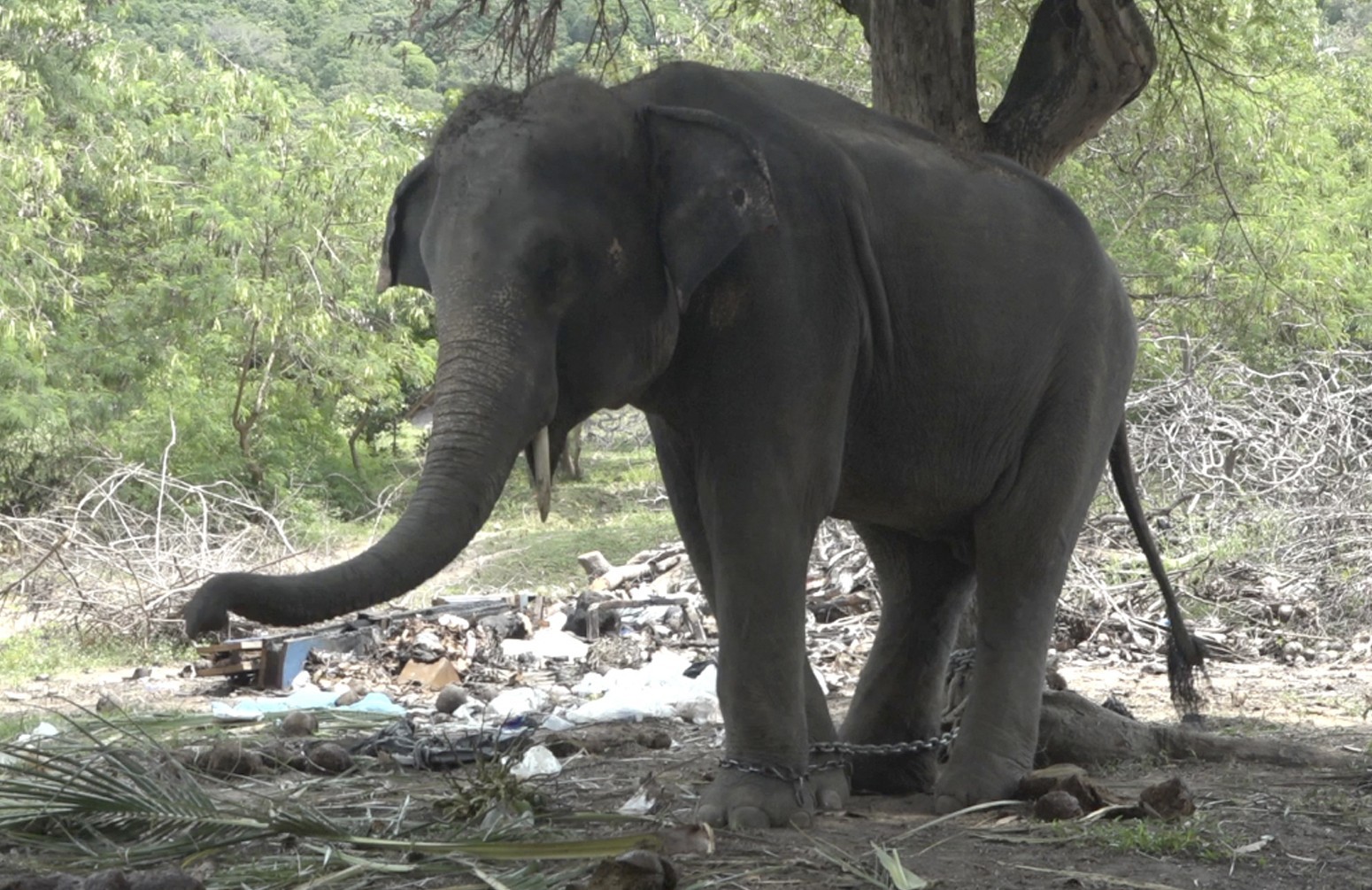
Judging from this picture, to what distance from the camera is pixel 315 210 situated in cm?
2075

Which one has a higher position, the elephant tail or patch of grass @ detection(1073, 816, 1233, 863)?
the elephant tail

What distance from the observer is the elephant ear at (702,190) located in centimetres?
446

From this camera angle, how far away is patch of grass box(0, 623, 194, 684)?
1113 centimetres

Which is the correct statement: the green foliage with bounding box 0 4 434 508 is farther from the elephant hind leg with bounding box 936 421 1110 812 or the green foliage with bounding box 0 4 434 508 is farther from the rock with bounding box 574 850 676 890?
the rock with bounding box 574 850 676 890

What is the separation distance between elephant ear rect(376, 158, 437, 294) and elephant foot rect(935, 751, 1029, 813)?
2.17m

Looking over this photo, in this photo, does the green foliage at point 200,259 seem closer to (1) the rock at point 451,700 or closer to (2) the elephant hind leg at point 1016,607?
(1) the rock at point 451,700

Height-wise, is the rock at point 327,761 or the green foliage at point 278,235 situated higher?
the green foliage at point 278,235

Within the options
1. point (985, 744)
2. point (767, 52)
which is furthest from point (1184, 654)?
point (767, 52)

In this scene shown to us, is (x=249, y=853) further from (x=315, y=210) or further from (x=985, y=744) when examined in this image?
(x=315, y=210)

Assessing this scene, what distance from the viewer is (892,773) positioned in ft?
18.2

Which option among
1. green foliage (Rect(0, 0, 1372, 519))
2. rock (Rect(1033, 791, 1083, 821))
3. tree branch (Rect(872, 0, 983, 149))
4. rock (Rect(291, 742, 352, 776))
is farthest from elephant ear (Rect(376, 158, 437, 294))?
green foliage (Rect(0, 0, 1372, 519))

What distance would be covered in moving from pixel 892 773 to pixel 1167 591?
142 centimetres

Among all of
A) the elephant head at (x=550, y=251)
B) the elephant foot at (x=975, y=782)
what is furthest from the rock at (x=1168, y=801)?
the elephant head at (x=550, y=251)

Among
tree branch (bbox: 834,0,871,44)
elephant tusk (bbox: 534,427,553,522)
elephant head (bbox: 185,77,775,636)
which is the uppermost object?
tree branch (bbox: 834,0,871,44)
